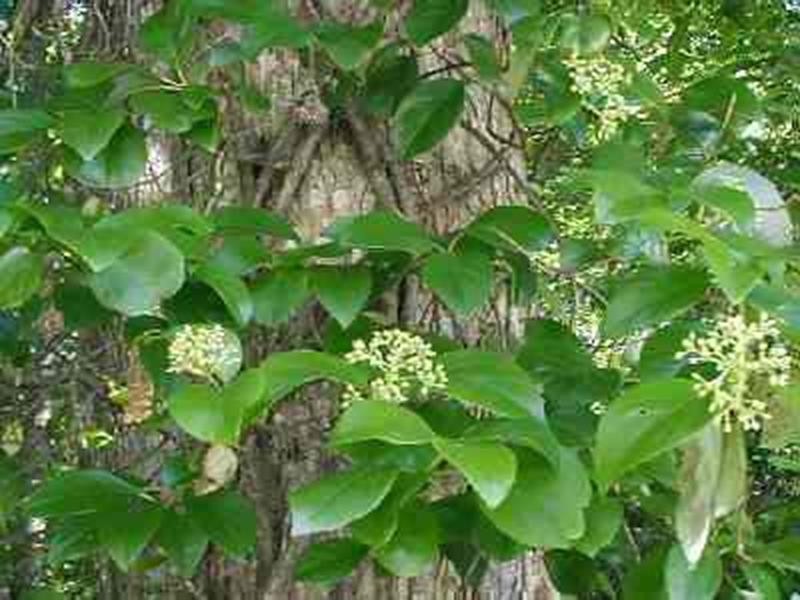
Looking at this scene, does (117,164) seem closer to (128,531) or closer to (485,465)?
(128,531)

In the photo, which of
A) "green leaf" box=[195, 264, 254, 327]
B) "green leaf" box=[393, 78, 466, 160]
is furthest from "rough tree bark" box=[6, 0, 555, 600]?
"green leaf" box=[195, 264, 254, 327]

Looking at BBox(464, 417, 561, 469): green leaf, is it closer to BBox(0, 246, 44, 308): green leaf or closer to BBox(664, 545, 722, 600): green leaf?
BBox(664, 545, 722, 600): green leaf

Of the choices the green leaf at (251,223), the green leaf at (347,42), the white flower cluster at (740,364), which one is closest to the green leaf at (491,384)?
the white flower cluster at (740,364)

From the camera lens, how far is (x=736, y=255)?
0.77 meters

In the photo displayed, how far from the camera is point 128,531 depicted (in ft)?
3.24

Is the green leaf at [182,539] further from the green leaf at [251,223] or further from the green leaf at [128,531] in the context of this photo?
the green leaf at [251,223]

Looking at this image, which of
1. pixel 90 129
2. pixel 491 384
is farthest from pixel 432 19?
pixel 491 384

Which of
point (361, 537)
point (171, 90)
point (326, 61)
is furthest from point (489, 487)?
point (326, 61)

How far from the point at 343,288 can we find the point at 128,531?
0.24 meters

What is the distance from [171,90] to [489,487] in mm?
504

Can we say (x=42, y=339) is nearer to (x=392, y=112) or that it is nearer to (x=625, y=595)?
(x=392, y=112)

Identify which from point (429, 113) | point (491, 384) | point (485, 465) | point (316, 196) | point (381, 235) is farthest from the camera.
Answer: point (316, 196)

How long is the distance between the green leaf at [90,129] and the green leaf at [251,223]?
0.35 ft

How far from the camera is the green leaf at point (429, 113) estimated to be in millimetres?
1203
